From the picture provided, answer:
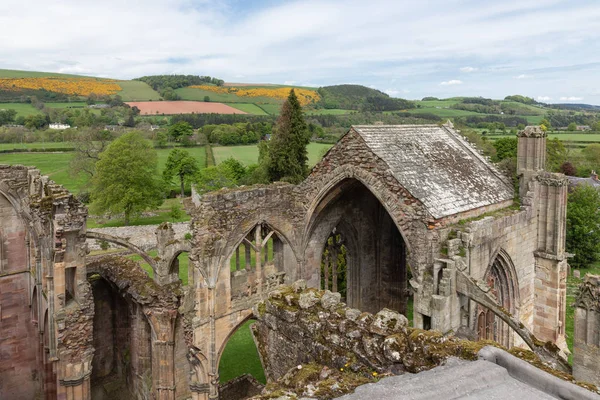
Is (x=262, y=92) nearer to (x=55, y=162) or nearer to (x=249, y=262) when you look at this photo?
(x=55, y=162)

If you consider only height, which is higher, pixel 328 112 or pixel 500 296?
pixel 328 112

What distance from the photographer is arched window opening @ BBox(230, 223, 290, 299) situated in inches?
522

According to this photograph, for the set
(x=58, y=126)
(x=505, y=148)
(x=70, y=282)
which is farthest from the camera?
(x=58, y=126)

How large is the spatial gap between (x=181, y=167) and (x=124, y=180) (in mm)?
10714

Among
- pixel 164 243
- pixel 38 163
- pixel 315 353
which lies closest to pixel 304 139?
pixel 164 243

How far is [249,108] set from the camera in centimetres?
9719

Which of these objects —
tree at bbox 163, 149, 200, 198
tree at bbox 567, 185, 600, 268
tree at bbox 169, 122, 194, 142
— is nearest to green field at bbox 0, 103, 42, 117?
tree at bbox 169, 122, 194, 142

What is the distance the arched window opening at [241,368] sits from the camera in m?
14.2

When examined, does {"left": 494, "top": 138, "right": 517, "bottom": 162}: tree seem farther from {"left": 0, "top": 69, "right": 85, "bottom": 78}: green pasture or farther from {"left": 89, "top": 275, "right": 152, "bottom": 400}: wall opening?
{"left": 0, "top": 69, "right": 85, "bottom": 78}: green pasture

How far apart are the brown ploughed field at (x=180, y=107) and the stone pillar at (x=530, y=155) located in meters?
78.3

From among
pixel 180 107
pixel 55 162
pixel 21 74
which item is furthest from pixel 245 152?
pixel 21 74

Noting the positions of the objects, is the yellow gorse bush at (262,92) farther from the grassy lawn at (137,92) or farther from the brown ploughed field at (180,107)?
the brown ploughed field at (180,107)

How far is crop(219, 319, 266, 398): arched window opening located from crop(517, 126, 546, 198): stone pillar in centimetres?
946

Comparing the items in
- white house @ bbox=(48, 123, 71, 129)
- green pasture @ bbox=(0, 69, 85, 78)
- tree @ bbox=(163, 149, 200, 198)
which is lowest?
tree @ bbox=(163, 149, 200, 198)
